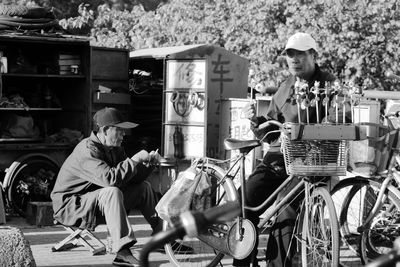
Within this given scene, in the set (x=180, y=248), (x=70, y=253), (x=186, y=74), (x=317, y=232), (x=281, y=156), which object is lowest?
(x=70, y=253)

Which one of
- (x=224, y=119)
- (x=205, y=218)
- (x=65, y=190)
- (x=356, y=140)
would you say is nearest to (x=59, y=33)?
(x=224, y=119)

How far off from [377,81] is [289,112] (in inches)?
249

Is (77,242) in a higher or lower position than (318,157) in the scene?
lower

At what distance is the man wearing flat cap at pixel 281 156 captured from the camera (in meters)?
6.40

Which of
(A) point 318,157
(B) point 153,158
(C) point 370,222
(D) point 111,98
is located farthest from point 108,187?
(D) point 111,98

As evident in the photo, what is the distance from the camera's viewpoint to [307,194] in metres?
6.12

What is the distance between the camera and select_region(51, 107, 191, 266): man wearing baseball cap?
23.3 feet

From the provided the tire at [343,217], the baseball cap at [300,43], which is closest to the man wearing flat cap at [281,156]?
the baseball cap at [300,43]

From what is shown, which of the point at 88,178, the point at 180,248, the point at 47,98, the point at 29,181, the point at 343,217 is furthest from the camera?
the point at 47,98

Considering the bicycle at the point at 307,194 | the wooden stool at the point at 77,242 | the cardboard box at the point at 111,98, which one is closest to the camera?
the bicycle at the point at 307,194

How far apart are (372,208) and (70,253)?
9.71ft

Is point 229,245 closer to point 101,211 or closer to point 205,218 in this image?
point 101,211

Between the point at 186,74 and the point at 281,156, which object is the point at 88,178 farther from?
the point at 186,74

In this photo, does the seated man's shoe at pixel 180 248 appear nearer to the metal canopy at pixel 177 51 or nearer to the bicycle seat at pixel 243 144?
the bicycle seat at pixel 243 144
